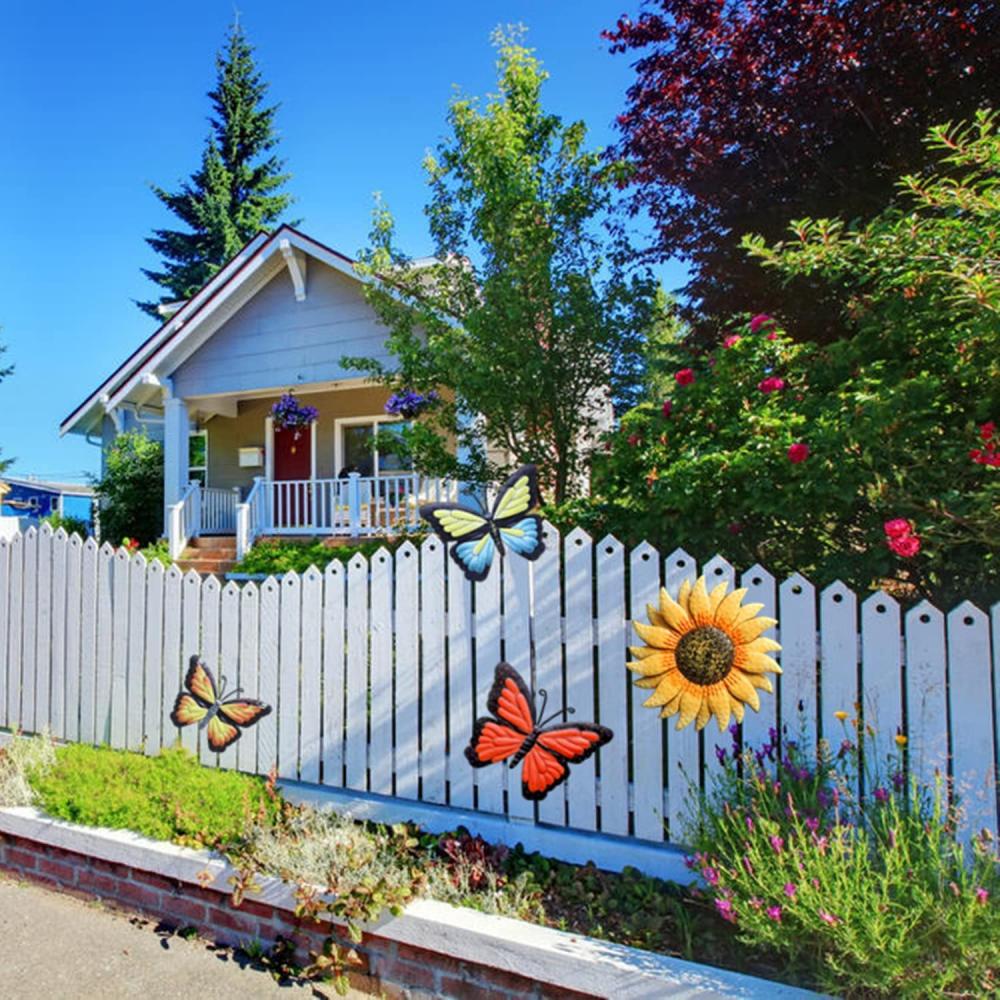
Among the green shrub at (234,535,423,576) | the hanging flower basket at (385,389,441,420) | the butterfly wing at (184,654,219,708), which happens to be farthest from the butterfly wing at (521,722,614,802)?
the green shrub at (234,535,423,576)

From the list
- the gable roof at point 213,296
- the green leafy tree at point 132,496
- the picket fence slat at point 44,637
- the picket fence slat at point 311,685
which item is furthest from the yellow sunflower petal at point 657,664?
the green leafy tree at point 132,496

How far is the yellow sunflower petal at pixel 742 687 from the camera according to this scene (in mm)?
2557

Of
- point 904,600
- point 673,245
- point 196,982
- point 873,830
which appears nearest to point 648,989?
point 873,830

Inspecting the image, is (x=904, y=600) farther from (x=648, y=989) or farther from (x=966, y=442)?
(x=648, y=989)

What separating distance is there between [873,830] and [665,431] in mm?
1985

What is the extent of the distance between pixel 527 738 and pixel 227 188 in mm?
26905

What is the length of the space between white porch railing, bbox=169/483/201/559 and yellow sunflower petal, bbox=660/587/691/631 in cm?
929

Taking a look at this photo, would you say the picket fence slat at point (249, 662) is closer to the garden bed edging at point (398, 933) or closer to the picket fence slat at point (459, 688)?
the garden bed edging at point (398, 933)

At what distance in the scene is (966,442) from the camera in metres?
2.49

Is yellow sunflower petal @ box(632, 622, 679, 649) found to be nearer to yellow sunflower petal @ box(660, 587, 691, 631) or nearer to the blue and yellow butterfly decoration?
yellow sunflower petal @ box(660, 587, 691, 631)

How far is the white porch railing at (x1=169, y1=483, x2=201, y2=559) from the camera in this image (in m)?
10.1

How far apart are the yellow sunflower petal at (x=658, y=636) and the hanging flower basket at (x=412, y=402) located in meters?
3.72

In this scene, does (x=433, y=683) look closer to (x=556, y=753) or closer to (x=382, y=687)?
(x=382, y=687)

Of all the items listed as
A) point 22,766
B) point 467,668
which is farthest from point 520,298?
point 22,766
